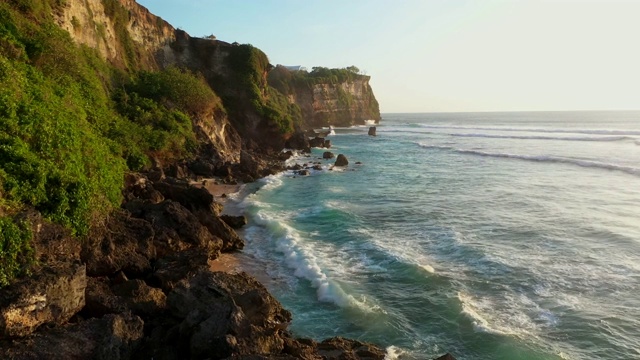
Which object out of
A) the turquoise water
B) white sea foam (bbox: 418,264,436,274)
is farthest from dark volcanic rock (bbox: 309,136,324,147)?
white sea foam (bbox: 418,264,436,274)

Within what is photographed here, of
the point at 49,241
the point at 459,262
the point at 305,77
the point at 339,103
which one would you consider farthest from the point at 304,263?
the point at 339,103

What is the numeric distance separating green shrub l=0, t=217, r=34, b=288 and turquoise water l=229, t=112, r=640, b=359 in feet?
21.3

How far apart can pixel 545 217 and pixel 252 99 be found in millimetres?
33757

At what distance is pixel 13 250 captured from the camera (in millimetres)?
9133

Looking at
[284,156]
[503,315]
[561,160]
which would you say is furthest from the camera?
[284,156]

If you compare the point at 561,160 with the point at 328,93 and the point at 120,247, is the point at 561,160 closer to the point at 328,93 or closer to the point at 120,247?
the point at 120,247

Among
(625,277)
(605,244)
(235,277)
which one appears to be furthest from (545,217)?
(235,277)

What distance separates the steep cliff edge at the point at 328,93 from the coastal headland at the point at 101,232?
6190 centimetres

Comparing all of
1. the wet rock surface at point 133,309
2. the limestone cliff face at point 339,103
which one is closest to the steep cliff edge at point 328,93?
Answer: the limestone cliff face at point 339,103

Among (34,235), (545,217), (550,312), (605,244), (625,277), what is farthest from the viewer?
(545,217)

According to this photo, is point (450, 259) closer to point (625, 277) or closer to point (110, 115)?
point (625, 277)

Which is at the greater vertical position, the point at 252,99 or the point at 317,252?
the point at 252,99

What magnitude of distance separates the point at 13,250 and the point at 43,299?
125 centimetres

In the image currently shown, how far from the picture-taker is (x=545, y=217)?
22.7m
